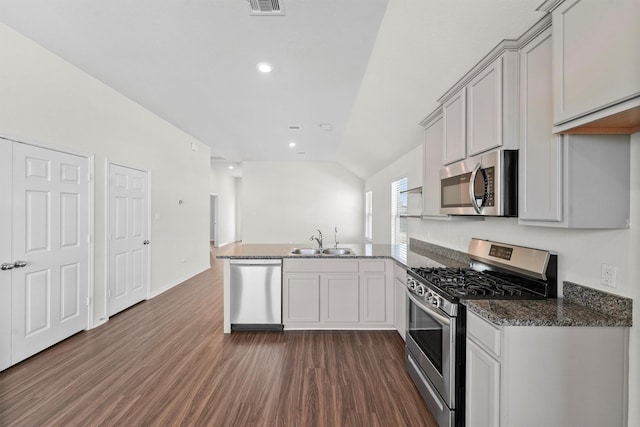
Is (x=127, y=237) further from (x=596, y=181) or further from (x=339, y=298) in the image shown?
(x=596, y=181)

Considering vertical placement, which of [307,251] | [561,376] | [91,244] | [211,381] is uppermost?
[91,244]

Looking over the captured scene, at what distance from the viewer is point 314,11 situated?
236cm

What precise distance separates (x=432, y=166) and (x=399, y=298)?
146 cm

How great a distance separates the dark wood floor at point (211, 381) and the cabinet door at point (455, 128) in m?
1.88

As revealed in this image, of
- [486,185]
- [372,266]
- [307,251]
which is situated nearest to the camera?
[486,185]

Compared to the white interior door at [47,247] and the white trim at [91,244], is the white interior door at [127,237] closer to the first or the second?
the white trim at [91,244]

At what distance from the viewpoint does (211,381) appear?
261 centimetres

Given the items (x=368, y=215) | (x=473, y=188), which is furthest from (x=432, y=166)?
(x=368, y=215)

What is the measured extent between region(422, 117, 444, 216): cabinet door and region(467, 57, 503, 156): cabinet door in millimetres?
569

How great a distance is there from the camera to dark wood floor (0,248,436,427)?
2168 mm

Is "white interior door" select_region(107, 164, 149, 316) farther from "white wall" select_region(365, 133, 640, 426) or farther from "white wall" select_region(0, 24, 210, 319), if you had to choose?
"white wall" select_region(365, 133, 640, 426)

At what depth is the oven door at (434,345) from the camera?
1.85 metres

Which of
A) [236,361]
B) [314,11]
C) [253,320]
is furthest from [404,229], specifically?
[314,11]

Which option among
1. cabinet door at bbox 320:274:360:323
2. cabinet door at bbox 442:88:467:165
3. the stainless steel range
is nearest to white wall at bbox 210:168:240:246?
cabinet door at bbox 320:274:360:323
